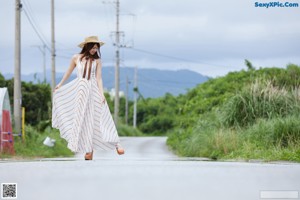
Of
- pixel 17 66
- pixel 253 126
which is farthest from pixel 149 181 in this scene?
pixel 17 66

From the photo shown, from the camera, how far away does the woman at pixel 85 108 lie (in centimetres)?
1077

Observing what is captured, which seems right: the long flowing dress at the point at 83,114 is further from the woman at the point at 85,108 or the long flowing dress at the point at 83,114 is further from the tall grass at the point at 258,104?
the tall grass at the point at 258,104

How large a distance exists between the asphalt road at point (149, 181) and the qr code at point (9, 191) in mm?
59

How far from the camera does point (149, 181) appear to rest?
7.80 meters

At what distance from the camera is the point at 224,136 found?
797 inches

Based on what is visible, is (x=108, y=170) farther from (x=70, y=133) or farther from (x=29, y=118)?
(x=29, y=118)

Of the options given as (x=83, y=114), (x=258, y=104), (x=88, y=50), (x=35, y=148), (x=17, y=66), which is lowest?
(x=35, y=148)

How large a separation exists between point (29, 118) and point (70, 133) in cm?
3525

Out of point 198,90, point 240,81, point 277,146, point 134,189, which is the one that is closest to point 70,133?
point 134,189

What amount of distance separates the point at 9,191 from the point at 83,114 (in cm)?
334

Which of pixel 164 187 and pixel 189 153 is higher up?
pixel 164 187

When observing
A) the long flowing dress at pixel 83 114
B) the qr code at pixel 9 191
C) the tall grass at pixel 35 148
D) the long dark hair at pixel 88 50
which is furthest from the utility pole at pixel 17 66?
the qr code at pixel 9 191

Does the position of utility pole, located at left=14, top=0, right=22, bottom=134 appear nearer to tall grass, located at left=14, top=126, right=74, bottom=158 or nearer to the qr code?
tall grass, located at left=14, top=126, right=74, bottom=158

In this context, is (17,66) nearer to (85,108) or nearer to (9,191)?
(85,108)
